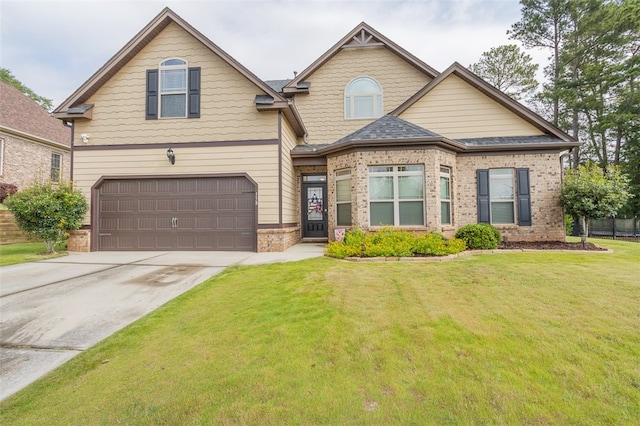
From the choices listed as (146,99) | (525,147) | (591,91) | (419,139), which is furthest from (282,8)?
(591,91)

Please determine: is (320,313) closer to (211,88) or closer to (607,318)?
(607,318)

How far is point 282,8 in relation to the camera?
1320 cm

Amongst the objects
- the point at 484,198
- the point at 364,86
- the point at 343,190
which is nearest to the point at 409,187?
the point at 343,190

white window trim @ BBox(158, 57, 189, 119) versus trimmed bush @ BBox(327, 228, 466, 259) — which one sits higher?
white window trim @ BBox(158, 57, 189, 119)

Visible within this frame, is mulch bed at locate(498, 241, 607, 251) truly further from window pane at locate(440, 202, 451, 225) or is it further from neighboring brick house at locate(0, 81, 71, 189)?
neighboring brick house at locate(0, 81, 71, 189)

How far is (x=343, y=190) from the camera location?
9602mm

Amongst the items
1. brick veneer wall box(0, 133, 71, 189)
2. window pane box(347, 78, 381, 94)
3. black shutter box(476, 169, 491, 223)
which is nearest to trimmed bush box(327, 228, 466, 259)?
black shutter box(476, 169, 491, 223)

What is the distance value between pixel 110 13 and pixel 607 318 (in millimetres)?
16491

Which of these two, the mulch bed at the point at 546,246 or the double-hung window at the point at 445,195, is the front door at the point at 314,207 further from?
the mulch bed at the point at 546,246

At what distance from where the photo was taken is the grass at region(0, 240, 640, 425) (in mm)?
2016

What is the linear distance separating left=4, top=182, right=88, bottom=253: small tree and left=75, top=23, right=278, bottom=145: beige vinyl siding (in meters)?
1.95

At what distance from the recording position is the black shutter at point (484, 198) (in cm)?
988

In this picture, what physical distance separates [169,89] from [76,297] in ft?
24.4

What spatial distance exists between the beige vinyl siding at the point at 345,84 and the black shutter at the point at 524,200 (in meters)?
5.29
